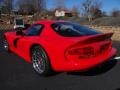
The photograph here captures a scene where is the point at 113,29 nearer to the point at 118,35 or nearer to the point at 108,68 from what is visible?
the point at 118,35

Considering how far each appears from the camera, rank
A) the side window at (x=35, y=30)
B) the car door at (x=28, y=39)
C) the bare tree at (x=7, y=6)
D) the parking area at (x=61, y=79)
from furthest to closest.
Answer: the bare tree at (x=7, y=6) < the side window at (x=35, y=30) < the car door at (x=28, y=39) < the parking area at (x=61, y=79)

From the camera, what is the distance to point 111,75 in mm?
6188

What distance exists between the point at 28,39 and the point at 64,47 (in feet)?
5.13

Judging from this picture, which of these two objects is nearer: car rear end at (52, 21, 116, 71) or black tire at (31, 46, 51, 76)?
car rear end at (52, 21, 116, 71)

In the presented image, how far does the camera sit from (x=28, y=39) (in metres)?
6.83

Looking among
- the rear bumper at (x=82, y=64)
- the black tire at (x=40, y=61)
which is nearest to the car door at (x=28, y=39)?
the black tire at (x=40, y=61)

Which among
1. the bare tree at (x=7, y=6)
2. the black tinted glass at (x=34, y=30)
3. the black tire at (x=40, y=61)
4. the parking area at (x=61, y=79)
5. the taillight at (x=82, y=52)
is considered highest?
the bare tree at (x=7, y=6)

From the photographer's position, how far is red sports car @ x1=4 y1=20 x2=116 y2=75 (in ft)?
18.3

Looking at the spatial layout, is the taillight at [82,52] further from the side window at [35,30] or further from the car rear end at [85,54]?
the side window at [35,30]

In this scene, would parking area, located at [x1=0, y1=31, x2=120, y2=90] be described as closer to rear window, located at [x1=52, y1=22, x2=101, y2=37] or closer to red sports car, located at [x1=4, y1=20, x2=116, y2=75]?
red sports car, located at [x1=4, y1=20, x2=116, y2=75]

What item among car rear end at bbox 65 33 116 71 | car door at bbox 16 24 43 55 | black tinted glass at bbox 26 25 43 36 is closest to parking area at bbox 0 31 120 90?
car rear end at bbox 65 33 116 71

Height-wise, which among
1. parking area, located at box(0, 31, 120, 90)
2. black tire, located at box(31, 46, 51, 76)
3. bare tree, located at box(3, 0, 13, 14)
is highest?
bare tree, located at box(3, 0, 13, 14)

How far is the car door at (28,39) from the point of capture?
21.7ft

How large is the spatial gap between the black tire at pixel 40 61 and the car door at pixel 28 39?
244 mm
